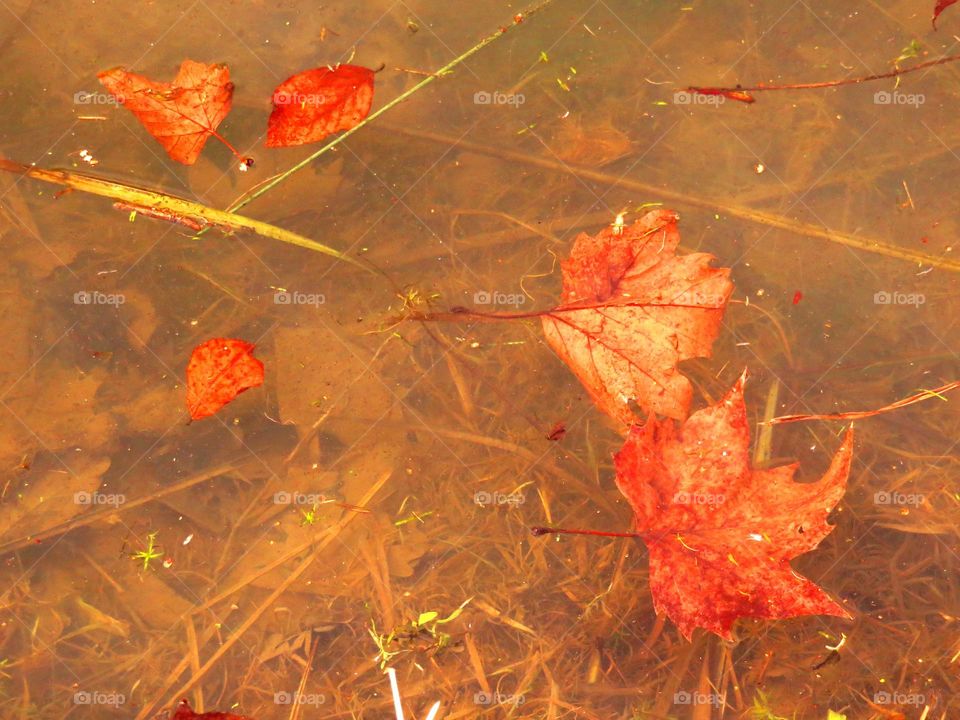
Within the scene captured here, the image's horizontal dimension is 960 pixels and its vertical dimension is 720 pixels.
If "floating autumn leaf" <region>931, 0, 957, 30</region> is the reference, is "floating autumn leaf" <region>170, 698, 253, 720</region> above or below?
below

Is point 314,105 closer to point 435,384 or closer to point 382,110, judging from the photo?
point 382,110

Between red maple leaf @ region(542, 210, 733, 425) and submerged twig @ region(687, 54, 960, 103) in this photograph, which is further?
submerged twig @ region(687, 54, 960, 103)

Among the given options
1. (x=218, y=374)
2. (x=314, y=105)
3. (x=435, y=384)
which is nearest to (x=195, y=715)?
(x=218, y=374)

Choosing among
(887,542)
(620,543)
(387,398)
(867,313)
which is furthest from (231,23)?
(887,542)

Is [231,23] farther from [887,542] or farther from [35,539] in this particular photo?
[887,542]

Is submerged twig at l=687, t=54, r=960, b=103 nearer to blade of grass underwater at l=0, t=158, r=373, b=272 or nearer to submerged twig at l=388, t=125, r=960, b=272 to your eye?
submerged twig at l=388, t=125, r=960, b=272

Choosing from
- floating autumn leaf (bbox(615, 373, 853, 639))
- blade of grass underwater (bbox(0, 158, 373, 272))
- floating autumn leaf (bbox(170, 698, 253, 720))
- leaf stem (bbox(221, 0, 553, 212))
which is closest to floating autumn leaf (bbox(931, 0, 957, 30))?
leaf stem (bbox(221, 0, 553, 212))
